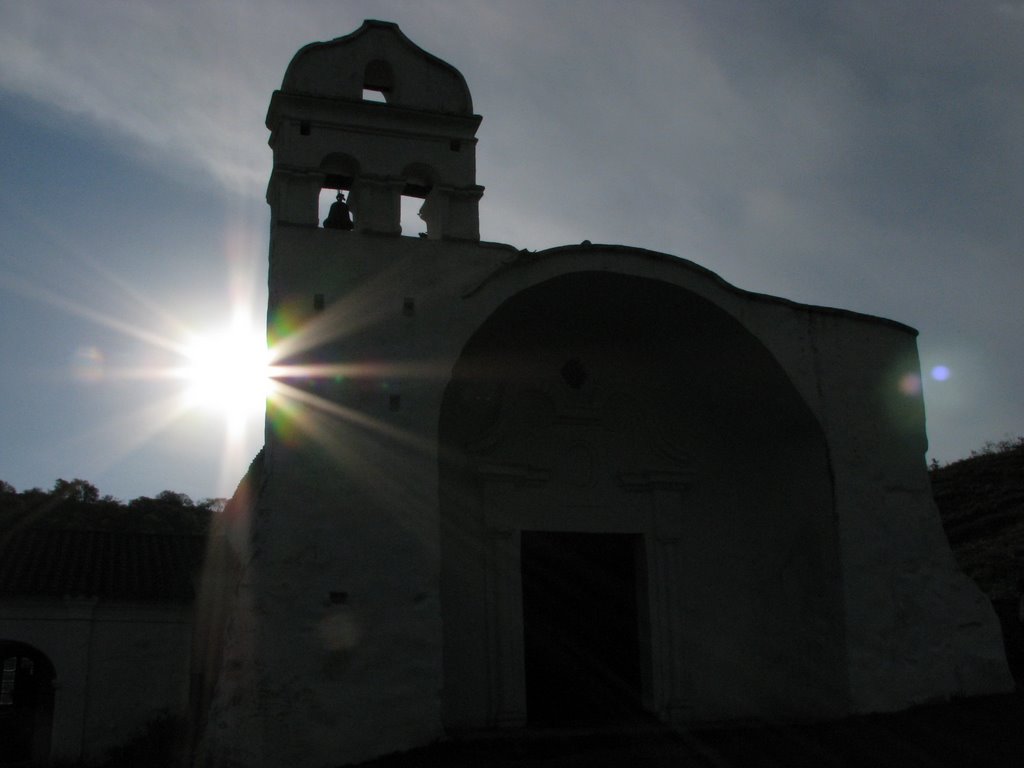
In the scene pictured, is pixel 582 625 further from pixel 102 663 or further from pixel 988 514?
pixel 988 514

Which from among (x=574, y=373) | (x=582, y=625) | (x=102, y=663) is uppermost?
(x=574, y=373)

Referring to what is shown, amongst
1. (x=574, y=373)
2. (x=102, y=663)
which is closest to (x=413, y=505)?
(x=574, y=373)

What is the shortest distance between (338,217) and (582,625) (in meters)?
4.39

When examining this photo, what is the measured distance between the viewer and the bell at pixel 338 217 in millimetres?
8672

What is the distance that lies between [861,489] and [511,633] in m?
3.31

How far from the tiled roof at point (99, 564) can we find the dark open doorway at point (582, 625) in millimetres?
5639

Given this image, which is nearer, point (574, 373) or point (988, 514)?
point (574, 373)

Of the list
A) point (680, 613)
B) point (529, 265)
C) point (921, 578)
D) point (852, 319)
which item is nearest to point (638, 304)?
point (529, 265)

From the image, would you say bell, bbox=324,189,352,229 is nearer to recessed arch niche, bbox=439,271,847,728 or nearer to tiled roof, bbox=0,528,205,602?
recessed arch niche, bbox=439,271,847,728

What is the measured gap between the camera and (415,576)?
725 cm

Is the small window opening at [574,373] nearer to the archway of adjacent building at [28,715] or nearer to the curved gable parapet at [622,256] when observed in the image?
the curved gable parapet at [622,256]

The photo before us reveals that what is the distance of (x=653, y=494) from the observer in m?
9.38

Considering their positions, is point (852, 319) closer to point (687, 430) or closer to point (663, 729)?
point (687, 430)

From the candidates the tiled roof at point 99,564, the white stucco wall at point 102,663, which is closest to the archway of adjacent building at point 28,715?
the white stucco wall at point 102,663
